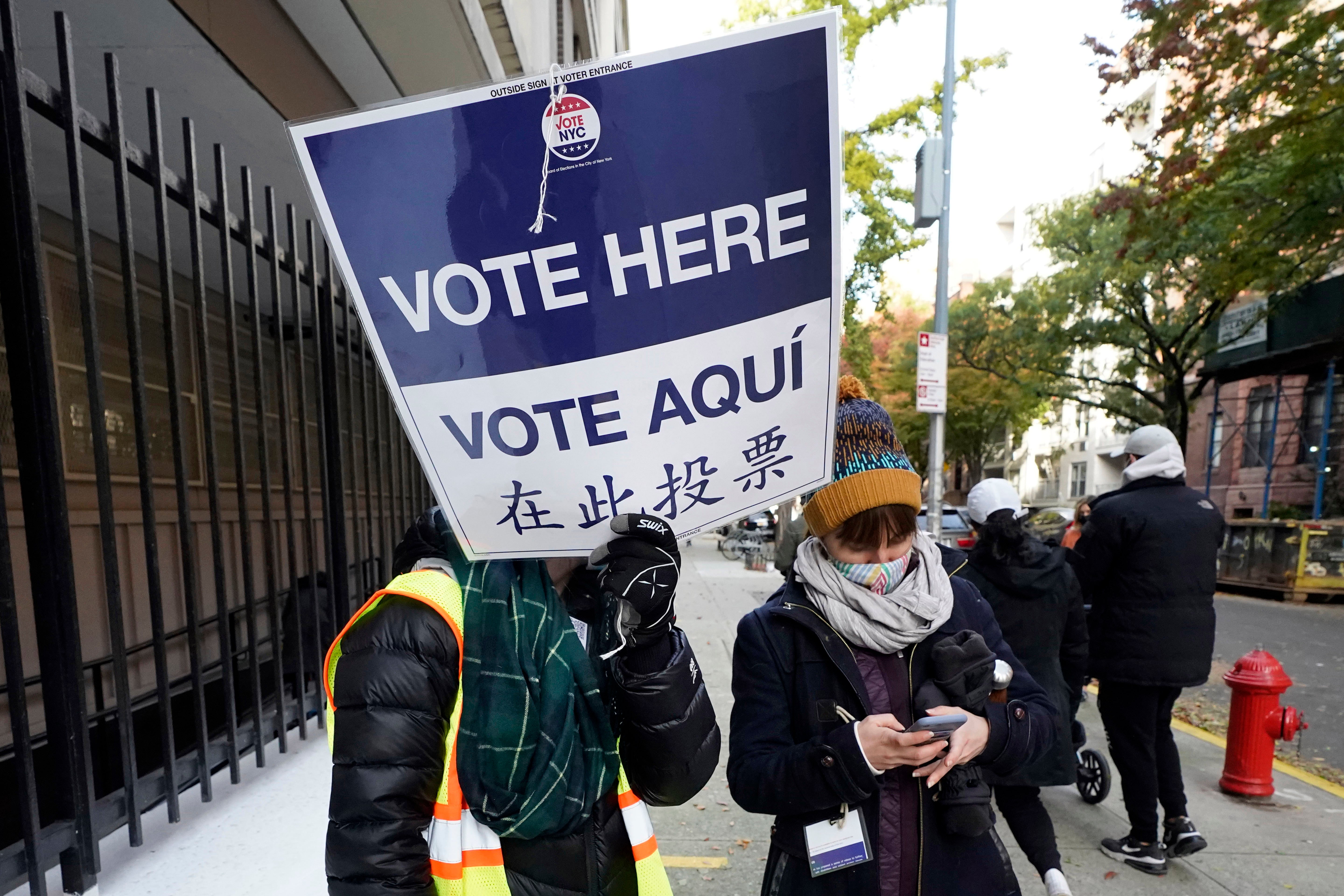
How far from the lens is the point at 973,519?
12.9 ft

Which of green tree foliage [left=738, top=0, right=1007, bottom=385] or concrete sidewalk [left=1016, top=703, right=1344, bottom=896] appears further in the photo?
green tree foliage [left=738, top=0, right=1007, bottom=385]

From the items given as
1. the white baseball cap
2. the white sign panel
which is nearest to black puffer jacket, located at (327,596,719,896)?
the white baseball cap

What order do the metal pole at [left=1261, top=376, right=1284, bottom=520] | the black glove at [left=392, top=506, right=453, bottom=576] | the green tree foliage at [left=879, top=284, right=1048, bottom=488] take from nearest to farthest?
the black glove at [left=392, top=506, right=453, bottom=576], the metal pole at [left=1261, top=376, right=1284, bottom=520], the green tree foliage at [left=879, top=284, right=1048, bottom=488]

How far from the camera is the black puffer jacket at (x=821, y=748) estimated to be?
1.66 meters

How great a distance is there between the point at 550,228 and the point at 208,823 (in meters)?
2.28

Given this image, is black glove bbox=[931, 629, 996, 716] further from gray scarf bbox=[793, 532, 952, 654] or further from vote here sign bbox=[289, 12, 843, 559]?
vote here sign bbox=[289, 12, 843, 559]

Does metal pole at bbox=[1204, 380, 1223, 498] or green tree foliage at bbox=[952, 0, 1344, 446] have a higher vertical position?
green tree foliage at bbox=[952, 0, 1344, 446]

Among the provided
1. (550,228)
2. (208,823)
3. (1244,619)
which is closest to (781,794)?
(550,228)

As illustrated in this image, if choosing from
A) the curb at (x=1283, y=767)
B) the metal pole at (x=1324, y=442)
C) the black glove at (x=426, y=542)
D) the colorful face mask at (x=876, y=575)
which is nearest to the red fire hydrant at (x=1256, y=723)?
the curb at (x=1283, y=767)

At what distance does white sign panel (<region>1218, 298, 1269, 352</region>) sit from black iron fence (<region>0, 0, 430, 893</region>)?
20.8 metres

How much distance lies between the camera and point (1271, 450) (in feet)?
65.0

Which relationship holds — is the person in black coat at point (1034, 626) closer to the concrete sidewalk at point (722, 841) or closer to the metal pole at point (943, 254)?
the concrete sidewalk at point (722, 841)

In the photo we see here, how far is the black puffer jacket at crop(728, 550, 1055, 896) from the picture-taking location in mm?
1664

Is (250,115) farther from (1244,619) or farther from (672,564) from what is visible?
(1244,619)
